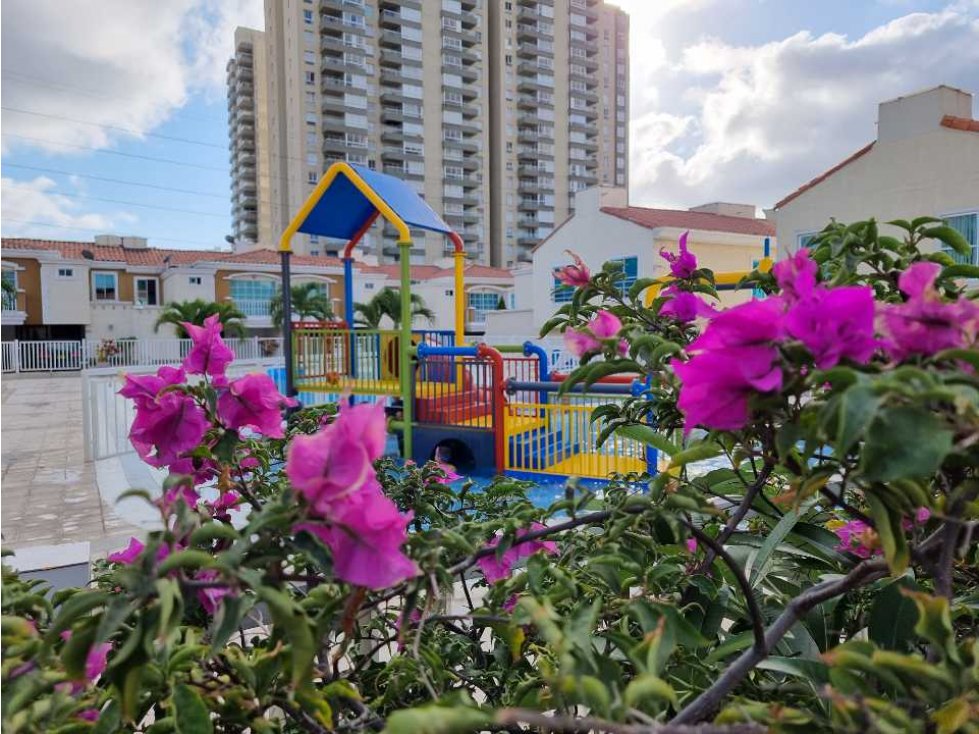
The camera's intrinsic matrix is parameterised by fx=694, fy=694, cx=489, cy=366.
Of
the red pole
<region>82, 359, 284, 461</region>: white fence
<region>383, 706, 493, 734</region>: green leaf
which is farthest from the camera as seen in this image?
<region>82, 359, 284, 461</region>: white fence

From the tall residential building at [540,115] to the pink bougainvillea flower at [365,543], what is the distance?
47.2 m

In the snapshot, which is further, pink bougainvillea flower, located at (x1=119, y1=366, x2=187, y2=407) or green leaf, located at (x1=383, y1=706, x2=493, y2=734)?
pink bougainvillea flower, located at (x1=119, y1=366, x2=187, y2=407)

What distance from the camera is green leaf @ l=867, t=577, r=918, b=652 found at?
2.55 feet

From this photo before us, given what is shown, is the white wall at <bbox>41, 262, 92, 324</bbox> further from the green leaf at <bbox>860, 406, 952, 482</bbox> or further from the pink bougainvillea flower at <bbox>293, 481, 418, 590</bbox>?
the green leaf at <bbox>860, 406, 952, 482</bbox>

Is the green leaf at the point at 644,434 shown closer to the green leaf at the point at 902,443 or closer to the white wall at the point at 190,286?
the green leaf at the point at 902,443

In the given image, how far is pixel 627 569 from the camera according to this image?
78cm

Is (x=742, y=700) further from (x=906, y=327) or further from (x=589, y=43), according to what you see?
(x=589, y=43)

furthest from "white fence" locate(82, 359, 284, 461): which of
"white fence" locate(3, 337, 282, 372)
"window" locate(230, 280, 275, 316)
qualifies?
"window" locate(230, 280, 275, 316)

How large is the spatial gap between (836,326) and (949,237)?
1.74 ft

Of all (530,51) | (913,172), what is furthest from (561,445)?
(530,51)

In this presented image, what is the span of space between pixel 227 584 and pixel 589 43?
58.1m

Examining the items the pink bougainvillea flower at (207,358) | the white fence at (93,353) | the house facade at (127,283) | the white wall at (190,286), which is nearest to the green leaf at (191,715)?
the pink bougainvillea flower at (207,358)

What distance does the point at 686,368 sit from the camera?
0.54m

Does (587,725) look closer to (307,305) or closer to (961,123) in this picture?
(961,123)
